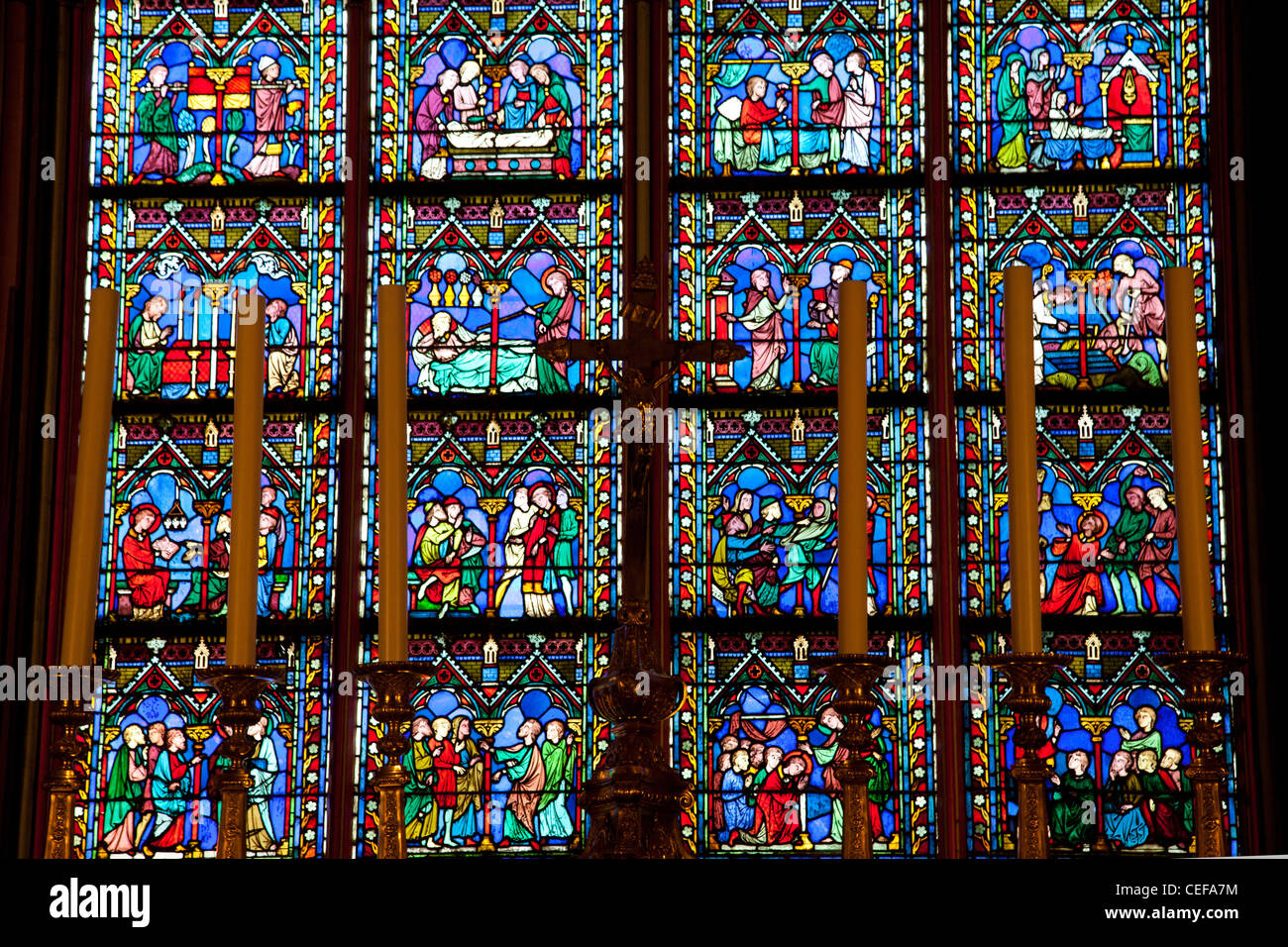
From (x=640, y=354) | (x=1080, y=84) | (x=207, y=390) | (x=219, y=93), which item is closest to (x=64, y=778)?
(x=640, y=354)

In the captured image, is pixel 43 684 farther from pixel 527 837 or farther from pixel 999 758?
pixel 999 758

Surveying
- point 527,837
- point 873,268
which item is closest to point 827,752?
point 527,837

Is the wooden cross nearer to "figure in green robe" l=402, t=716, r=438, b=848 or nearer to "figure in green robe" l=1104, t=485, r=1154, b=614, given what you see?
"figure in green robe" l=402, t=716, r=438, b=848

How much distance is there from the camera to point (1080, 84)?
25.7ft

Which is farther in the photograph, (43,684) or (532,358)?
(532,358)

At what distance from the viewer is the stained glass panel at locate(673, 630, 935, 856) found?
275 inches

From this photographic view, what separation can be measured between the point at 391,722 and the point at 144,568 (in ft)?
12.5

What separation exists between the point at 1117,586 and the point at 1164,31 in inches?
88.5

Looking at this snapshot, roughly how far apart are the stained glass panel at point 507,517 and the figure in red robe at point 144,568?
777 mm

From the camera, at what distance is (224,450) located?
758cm

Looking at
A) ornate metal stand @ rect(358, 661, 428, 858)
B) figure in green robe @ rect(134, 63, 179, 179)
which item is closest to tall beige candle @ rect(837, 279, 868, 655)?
ornate metal stand @ rect(358, 661, 428, 858)

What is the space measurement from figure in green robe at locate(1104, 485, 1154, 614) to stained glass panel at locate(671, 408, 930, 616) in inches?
26.9

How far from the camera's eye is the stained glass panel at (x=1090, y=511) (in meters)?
7.24

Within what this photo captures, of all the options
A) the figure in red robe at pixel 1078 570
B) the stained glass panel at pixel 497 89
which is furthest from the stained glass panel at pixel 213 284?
the figure in red robe at pixel 1078 570
